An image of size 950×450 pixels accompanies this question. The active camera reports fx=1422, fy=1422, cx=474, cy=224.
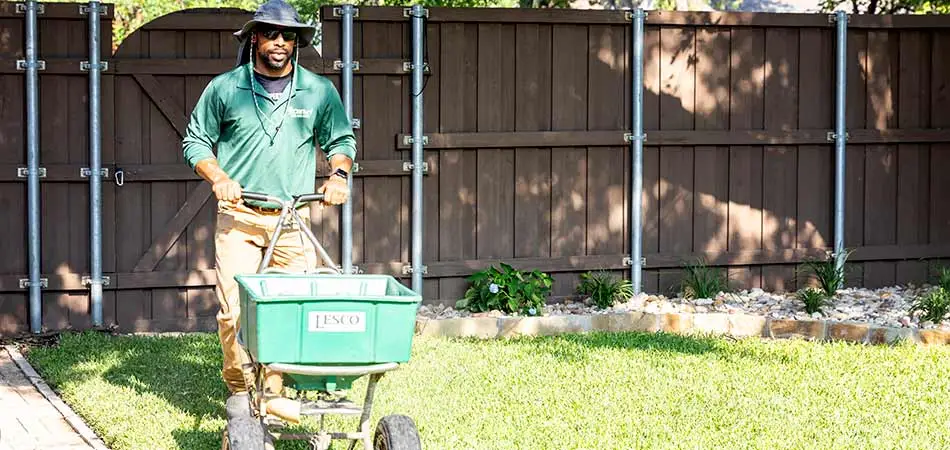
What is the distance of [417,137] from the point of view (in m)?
9.55

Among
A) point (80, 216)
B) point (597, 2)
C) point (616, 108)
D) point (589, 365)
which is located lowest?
point (589, 365)

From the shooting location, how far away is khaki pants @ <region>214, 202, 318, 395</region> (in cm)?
614

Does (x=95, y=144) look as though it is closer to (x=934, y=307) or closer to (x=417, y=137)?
(x=417, y=137)

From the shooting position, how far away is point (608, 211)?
1010cm

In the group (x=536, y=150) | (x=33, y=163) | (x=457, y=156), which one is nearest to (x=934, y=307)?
(x=536, y=150)

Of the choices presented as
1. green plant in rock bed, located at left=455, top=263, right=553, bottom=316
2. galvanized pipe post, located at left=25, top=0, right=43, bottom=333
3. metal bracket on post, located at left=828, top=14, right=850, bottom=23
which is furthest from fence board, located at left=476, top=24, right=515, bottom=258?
galvanized pipe post, located at left=25, top=0, right=43, bottom=333

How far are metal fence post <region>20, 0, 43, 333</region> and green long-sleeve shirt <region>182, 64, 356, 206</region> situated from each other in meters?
3.27

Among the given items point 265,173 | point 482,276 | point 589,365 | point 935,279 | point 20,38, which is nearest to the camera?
point 265,173

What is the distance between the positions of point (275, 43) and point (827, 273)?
5436 mm

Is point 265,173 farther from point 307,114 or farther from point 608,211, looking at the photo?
point 608,211

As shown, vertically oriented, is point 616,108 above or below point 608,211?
above

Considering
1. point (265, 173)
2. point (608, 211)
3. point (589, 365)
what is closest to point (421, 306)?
point (608, 211)

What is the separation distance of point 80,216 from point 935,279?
6.23 m

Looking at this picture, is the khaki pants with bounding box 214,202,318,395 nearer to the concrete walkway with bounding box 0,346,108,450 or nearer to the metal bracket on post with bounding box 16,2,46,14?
the concrete walkway with bounding box 0,346,108,450
